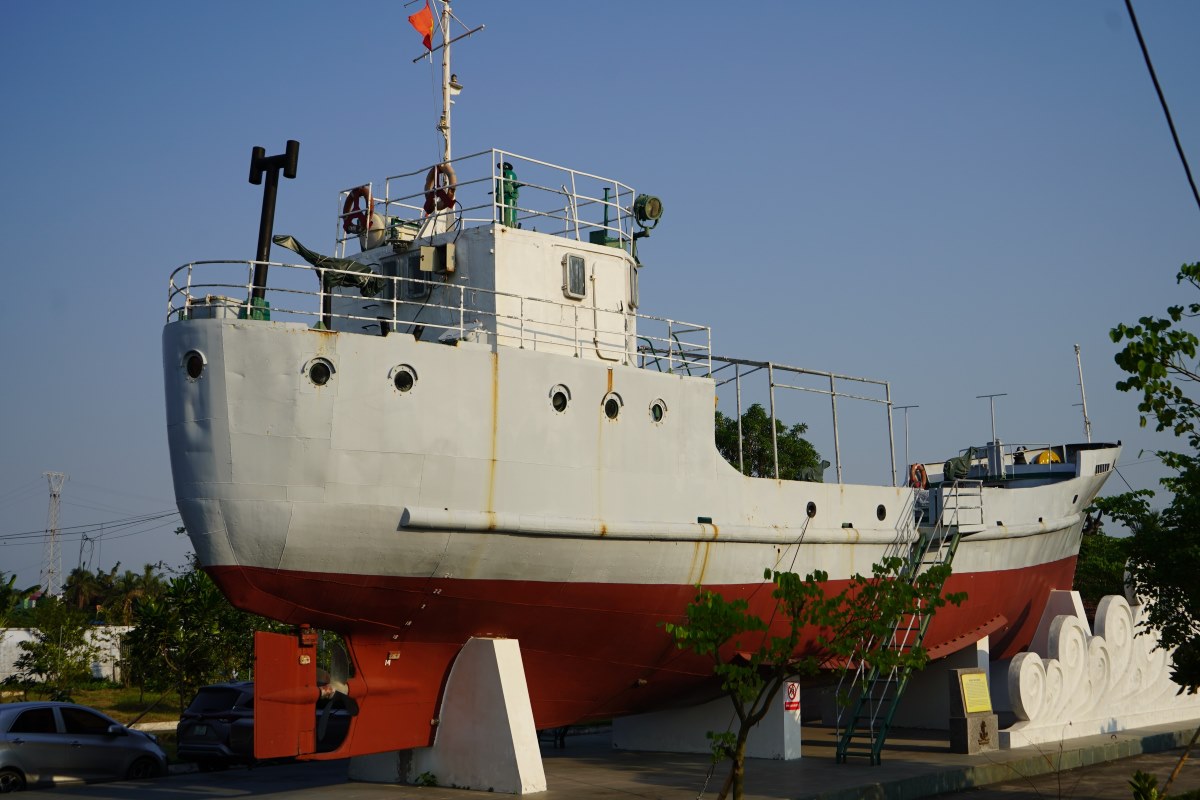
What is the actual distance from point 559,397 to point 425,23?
7332 millimetres

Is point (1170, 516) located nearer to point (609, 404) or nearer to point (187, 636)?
point (609, 404)

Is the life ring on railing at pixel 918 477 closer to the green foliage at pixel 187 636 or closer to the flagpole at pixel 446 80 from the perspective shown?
the flagpole at pixel 446 80

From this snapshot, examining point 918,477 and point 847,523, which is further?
point 918,477

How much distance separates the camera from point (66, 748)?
52.5 ft

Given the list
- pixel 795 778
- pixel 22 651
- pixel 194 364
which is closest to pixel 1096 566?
pixel 795 778

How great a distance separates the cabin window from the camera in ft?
54.1

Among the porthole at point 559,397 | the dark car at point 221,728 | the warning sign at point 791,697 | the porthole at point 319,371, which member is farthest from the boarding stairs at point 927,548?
the porthole at point 319,371

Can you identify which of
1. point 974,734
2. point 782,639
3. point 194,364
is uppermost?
point 194,364

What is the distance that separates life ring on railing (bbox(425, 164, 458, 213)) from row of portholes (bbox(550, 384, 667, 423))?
166 inches

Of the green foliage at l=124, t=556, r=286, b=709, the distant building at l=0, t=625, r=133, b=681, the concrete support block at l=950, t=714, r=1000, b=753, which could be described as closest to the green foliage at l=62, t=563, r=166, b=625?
the distant building at l=0, t=625, r=133, b=681

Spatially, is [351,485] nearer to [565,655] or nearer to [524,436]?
[524,436]

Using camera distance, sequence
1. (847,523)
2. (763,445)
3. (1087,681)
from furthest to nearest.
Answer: (763,445) < (1087,681) < (847,523)

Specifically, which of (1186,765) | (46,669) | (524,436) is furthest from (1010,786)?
(46,669)

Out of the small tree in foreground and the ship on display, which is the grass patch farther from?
the small tree in foreground
